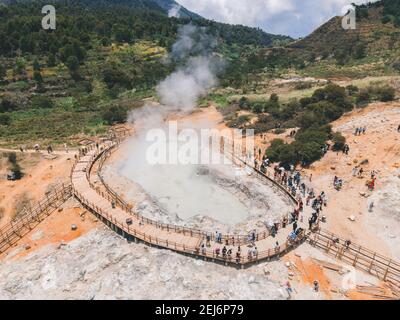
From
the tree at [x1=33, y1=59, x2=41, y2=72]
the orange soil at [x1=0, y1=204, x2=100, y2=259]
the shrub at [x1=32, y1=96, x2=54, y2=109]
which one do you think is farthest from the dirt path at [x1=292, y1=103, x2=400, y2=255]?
the tree at [x1=33, y1=59, x2=41, y2=72]

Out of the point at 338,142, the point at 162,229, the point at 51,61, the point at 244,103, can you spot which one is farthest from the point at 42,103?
the point at 338,142

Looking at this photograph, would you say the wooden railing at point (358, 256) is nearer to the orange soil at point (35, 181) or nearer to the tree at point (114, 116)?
the orange soil at point (35, 181)

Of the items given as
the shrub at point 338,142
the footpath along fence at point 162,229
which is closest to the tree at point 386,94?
the shrub at point 338,142

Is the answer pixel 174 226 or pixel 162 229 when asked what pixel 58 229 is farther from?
pixel 174 226

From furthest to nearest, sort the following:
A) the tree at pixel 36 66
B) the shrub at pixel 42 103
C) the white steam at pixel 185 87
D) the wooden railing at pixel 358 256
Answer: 1. the tree at pixel 36 66
2. the shrub at pixel 42 103
3. the white steam at pixel 185 87
4. the wooden railing at pixel 358 256

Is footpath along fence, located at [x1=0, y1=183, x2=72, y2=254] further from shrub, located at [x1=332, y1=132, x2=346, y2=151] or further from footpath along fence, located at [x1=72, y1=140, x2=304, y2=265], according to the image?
shrub, located at [x1=332, y1=132, x2=346, y2=151]
